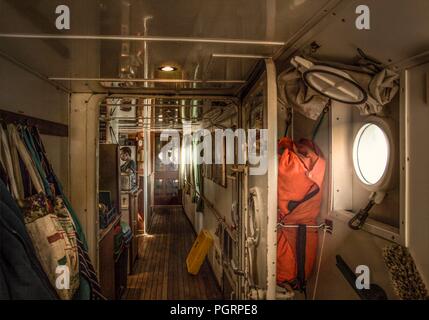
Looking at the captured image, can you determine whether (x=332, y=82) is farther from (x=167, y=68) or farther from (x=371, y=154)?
(x=167, y=68)

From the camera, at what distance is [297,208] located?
5.53 feet

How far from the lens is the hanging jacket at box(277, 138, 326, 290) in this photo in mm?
1651

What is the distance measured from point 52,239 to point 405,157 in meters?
1.58

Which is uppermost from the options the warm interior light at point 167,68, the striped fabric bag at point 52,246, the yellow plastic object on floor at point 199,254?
the warm interior light at point 167,68

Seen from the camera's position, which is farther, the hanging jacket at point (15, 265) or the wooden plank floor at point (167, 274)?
the wooden plank floor at point (167, 274)

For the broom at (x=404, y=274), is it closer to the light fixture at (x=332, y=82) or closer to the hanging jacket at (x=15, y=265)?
the light fixture at (x=332, y=82)

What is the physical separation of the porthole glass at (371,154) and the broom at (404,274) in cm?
33

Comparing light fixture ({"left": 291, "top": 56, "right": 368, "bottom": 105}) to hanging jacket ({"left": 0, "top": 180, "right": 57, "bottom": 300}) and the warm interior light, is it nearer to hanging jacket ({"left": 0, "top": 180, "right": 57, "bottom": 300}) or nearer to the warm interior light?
the warm interior light

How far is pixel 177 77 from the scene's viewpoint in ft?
6.74

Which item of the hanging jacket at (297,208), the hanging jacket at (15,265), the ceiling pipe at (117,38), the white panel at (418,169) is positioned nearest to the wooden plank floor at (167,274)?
the hanging jacket at (297,208)

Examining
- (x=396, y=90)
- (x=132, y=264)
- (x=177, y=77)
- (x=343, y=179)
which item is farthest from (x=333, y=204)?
(x=132, y=264)

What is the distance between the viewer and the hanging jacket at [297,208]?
1.65m

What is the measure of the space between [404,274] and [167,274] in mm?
3333

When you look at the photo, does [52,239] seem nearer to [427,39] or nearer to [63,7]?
[63,7]
